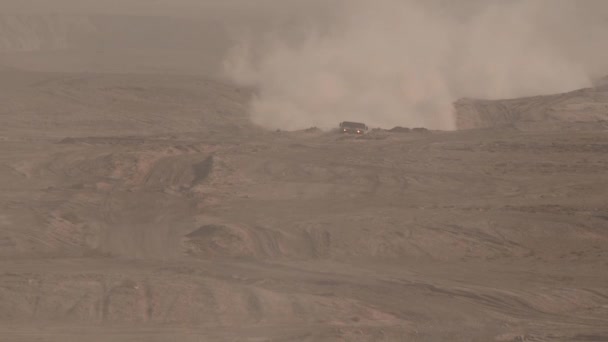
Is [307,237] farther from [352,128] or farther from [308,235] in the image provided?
[352,128]

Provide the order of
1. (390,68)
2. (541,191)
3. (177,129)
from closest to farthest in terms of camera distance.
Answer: (541,191)
(177,129)
(390,68)

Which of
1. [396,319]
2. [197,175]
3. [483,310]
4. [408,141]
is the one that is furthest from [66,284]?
[408,141]

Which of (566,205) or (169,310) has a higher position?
(566,205)

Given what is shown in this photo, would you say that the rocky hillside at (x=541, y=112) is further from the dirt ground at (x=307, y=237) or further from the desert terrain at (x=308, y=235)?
the dirt ground at (x=307, y=237)

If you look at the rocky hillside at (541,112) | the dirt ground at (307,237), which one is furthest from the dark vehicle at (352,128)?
the rocky hillside at (541,112)

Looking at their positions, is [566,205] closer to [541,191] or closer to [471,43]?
[541,191]
